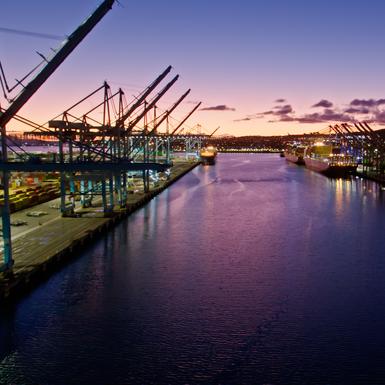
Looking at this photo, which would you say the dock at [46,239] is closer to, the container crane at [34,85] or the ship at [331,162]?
the container crane at [34,85]

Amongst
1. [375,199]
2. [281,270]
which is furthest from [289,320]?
[375,199]

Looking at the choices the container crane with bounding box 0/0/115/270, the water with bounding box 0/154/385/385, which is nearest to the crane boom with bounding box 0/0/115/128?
the container crane with bounding box 0/0/115/270

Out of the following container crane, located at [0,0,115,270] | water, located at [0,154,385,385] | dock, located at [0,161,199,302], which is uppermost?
container crane, located at [0,0,115,270]

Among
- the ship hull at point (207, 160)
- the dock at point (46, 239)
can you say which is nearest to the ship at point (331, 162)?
the ship hull at point (207, 160)

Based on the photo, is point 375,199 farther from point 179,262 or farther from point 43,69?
point 43,69

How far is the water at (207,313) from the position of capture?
1347cm

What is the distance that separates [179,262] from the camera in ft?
78.7

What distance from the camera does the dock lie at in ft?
59.0

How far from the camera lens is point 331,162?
9188 cm

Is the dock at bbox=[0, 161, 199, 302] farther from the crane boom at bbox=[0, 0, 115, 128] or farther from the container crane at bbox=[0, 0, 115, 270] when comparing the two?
the crane boom at bbox=[0, 0, 115, 128]

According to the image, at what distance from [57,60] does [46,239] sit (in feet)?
26.6

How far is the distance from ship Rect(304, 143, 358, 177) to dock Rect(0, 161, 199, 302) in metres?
53.4

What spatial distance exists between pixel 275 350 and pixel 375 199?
123 ft

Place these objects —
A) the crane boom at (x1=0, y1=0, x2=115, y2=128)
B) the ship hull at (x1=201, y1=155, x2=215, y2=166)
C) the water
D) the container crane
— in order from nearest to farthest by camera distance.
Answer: the water
the container crane
the crane boom at (x1=0, y1=0, x2=115, y2=128)
the ship hull at (x1=201, y1=155, x2=215, y2=166)
